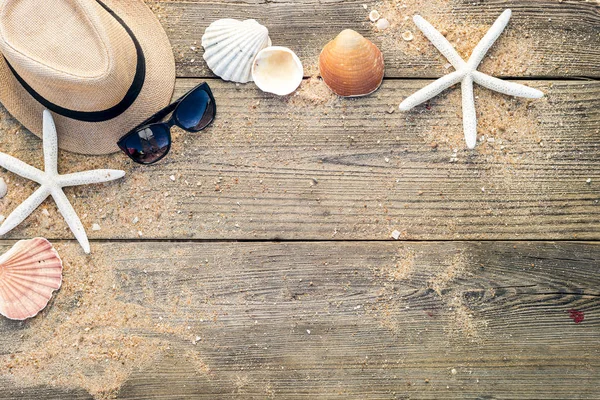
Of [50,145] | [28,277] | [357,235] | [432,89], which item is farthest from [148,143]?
[432,89]

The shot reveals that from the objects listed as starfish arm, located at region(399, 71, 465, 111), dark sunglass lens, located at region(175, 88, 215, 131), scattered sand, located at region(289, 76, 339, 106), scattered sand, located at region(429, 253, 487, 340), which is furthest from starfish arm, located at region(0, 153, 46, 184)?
scattered sand, located at region(429, 253, 487, 340)

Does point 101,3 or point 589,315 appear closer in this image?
point 101,3

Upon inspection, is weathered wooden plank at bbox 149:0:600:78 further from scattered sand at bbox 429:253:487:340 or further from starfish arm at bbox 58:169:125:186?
scattered sand at bbox 429:253:487:340

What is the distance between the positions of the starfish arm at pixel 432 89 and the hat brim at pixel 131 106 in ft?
1.81

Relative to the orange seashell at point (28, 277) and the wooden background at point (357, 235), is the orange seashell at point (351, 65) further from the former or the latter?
the orange seashell at point (28, 277)

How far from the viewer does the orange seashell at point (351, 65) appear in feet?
3.12

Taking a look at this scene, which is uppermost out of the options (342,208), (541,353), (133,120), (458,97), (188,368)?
(458,97)

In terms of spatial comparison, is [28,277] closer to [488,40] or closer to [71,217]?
[71,217]

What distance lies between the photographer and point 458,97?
3.40ft

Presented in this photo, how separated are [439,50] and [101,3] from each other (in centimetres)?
76

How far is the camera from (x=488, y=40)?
988mm

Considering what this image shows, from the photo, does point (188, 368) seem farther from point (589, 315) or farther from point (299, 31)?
point (589, 315)

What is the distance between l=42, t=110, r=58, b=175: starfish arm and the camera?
944mm

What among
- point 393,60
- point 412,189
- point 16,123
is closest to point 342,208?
point 412,189
